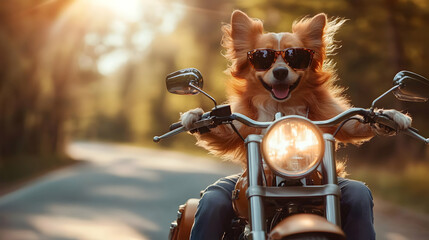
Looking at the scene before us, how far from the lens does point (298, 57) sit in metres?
3.17

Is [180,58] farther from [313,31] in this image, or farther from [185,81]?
[185,81]

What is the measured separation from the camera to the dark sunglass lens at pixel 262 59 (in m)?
3.20

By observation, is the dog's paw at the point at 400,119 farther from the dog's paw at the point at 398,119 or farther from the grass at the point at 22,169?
the grass at the point at 22,169

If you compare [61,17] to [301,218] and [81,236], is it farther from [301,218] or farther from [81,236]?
[301,218]

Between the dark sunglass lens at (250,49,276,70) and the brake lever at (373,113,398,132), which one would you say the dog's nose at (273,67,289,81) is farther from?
the brake lever at (373,113,398,132)

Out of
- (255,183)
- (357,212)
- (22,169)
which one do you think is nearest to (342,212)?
(357,212)

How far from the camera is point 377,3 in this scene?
12445mm

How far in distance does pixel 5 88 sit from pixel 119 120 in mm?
51825

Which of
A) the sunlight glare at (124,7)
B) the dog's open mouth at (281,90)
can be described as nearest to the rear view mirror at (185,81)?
the dog's open mouth at (281,90)

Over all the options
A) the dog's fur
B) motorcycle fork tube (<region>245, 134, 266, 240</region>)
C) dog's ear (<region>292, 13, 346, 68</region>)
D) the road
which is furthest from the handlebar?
the road

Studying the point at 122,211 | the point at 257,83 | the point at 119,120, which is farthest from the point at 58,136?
the point at 119,120

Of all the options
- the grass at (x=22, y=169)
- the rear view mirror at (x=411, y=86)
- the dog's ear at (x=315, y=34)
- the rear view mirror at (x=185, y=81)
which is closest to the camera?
the rear view mirror at (x=411, y=86)

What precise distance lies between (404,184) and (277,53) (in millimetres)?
8946

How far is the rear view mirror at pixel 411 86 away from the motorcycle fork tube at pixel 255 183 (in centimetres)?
80
